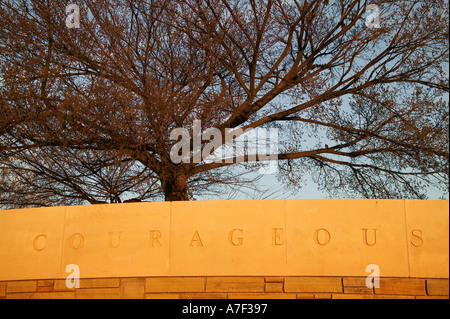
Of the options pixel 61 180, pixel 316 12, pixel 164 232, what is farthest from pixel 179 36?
pixel 164 232

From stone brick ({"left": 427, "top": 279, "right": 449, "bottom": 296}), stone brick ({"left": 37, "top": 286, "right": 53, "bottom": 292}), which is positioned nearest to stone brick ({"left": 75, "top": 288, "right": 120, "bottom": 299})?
stone brick ({"left": 37, "top": 286, "right": 53, "bottom": 292})

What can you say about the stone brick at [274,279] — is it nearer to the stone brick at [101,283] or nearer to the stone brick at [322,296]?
the stone brick at [322,296]

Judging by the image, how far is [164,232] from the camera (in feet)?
17.3

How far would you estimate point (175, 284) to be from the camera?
5.14 m

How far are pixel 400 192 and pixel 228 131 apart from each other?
9.47 ft

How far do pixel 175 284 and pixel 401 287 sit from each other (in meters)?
2.15

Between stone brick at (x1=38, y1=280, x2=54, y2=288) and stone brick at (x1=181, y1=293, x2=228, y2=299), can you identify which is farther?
stone brick at (x1=38, y1=280, x2=54, y2=288)

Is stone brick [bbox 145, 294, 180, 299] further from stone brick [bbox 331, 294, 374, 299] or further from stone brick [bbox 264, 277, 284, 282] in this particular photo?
stone brick [bbox 331, 294, 374, 299]

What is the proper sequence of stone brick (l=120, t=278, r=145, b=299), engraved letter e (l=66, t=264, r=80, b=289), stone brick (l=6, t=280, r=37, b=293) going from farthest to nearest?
stone brick (l=6, t=280, r=37, b=293)
engraved letter e (l=66, t=264, r=80, b=289)
stone brick (l=120, t=278, r=145, b=299)

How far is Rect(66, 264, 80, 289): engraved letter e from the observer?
17.3 ft

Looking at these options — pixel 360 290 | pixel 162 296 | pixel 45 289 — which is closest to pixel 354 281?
pixel 360 290

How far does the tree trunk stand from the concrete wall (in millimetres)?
1568

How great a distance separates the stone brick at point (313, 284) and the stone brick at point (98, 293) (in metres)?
1.67
